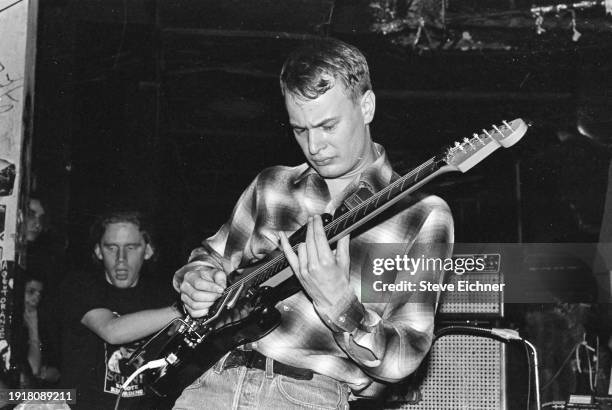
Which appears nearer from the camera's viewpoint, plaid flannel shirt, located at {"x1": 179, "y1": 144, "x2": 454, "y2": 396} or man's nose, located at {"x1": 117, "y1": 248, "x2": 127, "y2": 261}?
plaid flannel shirt, located at {"x1": 179, "y1": 144, "x2": 454, "y2": 396}

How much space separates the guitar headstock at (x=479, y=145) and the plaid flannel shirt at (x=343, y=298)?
0.09 metres

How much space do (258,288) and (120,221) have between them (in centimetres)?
134

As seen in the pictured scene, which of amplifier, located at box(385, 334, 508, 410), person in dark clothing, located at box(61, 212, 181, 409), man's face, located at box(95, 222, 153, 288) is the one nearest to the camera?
amplifier, located at box(385, 334, 508, 410)

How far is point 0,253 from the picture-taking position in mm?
2533

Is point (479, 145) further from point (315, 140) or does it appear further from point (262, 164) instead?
point (262, 164)

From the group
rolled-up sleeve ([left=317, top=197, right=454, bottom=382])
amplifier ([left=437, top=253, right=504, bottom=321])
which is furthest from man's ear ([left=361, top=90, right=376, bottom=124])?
amplifier ([left=437, top=253, right=504, bottom=321])

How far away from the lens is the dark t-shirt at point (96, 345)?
2.16 meters

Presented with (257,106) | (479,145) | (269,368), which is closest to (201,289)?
(269,368)

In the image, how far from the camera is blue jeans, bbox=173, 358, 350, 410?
46.0 inches

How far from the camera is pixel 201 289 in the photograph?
4.34 feet

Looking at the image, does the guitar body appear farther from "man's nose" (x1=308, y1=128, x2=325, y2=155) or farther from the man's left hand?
"man's nose" (x1=308, y1=128, x2=325, y2=155)

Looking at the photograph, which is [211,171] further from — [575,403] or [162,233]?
[575,403]

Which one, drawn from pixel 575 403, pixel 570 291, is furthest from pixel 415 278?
pixel 570 291

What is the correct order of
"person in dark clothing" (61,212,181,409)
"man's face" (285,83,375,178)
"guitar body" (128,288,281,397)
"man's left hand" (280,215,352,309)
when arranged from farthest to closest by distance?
"person in dark clothing" (61,212,181,409)
"man's face" (285,83,375,178)
"guitar body" (128,288,281,397)
"man's left hand" (280,215,352,309)
